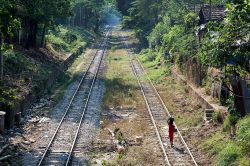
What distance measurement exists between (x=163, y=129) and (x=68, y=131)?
4606mm

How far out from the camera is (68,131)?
20672mm

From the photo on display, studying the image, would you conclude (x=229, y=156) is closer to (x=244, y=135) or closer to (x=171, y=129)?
(x=244, y=135)

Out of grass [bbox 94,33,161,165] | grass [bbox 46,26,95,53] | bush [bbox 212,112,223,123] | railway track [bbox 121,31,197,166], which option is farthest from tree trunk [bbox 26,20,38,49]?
bush [bbox 212,112,223,123]

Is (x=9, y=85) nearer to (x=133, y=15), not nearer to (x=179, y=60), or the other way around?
(x=179, y=60)

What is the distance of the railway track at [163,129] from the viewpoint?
660 inches

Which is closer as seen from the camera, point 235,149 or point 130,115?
point 235,149

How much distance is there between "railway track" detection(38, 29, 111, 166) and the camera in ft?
55.4

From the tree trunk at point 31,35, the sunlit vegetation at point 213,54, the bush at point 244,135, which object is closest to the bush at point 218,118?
the sunlit vegetation at point 213,54

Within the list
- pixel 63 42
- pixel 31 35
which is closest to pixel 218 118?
pixel 31 35

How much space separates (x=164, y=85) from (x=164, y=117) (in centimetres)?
1052

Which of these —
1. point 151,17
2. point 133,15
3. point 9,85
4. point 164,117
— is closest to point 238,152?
point 164,117

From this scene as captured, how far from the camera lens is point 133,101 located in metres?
27.8

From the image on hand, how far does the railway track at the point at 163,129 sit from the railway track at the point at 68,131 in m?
3.73

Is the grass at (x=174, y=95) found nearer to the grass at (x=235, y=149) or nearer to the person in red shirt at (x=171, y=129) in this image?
the person in red shirt at (x=171, y=129)
